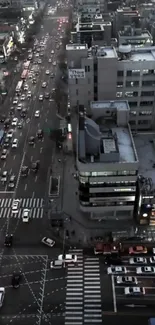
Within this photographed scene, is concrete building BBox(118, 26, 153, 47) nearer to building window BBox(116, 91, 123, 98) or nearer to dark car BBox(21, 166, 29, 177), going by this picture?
building window BBox(116, 91, 123, 98)

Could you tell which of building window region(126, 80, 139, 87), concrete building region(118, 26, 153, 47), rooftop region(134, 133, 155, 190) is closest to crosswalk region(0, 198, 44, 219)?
rooftop region(134, 133, 155, 190)

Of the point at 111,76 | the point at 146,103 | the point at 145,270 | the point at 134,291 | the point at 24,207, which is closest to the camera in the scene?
the point at 134,291

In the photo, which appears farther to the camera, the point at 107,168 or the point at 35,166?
the point at 35,166

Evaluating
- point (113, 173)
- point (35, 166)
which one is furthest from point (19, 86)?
point (113, 173)

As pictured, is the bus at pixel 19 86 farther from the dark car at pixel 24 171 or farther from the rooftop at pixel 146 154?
the rooftop at pixel 146 154

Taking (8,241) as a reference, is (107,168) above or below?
above

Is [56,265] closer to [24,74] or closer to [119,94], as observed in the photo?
[119,94]

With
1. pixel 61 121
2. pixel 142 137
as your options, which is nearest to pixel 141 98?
pixel 142 137
